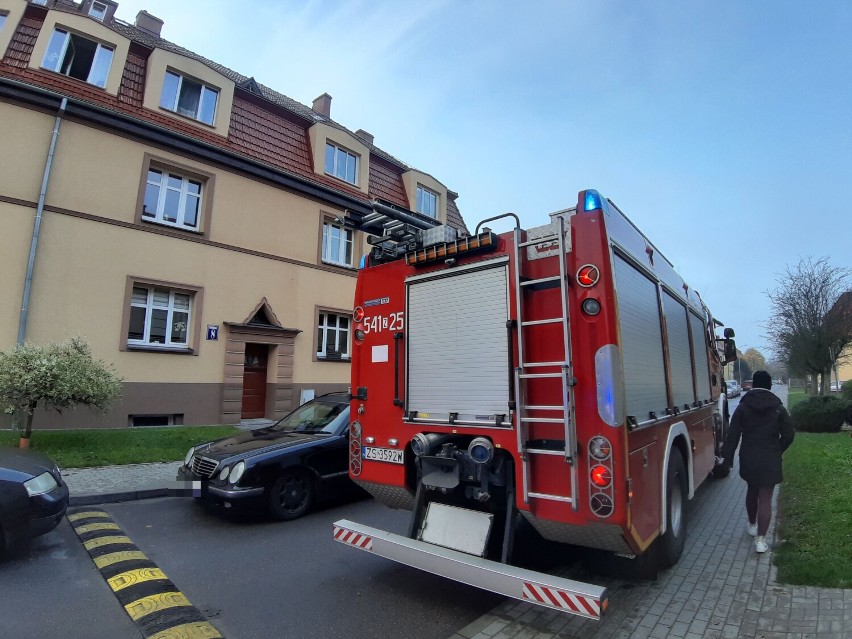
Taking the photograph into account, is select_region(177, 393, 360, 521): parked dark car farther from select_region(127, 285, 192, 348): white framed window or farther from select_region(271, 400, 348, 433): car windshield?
select_region(127, 285, 192, 348): white framed window

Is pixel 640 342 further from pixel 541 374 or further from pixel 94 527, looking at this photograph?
pixel 94 527

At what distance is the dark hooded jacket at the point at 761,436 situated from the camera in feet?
16.4

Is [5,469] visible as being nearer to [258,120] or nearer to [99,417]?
[99,417]

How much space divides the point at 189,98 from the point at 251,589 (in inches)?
578

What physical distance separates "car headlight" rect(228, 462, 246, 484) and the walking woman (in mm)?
5260

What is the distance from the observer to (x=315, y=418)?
7.26m

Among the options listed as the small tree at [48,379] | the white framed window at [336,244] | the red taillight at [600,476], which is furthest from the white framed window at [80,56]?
the red taillight at [600,476]

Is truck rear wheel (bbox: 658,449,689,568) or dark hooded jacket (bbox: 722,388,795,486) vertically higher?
dark hooded jacket (bbox: 722,388,795,486)

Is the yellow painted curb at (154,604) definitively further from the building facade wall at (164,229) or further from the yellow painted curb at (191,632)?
the building facade wall at (164,229)

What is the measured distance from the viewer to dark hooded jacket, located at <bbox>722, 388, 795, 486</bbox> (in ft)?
16.4

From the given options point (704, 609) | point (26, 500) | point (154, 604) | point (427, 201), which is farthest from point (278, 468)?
point (427, 201)

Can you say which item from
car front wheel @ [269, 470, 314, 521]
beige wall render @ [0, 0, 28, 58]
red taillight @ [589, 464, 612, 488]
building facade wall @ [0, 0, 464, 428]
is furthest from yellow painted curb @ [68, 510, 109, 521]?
beige wall render @ [0, 0, 28, 58]

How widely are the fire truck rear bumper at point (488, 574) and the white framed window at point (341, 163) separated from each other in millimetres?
15623

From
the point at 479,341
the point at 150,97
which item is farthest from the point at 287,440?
the point at 150,97
